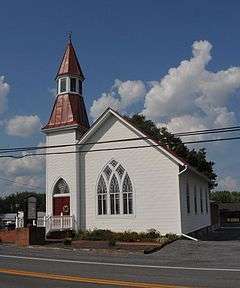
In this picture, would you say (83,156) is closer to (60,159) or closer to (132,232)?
(60,159)

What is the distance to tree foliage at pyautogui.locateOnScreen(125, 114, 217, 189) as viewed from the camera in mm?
48125

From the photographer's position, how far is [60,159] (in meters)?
31.2

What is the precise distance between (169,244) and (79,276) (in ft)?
35.1

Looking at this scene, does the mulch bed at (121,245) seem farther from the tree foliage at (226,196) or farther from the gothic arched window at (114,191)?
the tree foliage at (226,196)

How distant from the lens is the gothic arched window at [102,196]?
29391 mm

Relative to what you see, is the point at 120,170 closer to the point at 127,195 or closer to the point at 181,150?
the point at 127,195

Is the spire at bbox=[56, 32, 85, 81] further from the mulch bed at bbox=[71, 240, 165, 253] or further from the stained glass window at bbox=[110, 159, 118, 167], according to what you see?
the mulch bed at bbox=[71, 240, 165, 253]

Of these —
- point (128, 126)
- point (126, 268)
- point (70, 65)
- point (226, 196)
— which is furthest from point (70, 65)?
point (226, 196)

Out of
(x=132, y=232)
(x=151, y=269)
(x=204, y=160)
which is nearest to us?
(x=151, y=269)

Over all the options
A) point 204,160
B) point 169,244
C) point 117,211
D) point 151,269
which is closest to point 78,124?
point 117,211

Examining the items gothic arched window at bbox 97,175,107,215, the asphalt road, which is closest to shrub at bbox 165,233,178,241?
the asphalt road

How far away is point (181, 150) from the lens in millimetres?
51375

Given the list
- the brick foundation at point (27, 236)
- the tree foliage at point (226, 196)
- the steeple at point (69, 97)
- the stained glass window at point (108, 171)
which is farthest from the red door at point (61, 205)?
the tree foliage at point (226, 196)

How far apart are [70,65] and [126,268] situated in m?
20.2
